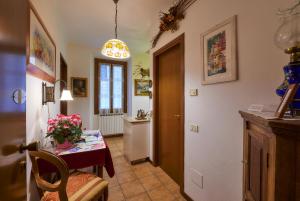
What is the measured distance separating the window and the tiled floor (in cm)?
229

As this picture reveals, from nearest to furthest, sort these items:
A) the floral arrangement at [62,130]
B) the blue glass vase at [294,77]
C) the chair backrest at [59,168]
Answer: the blue glass vase at [294,77] → the chair backrest at [59,168] → the floral arrangement at [62,130]

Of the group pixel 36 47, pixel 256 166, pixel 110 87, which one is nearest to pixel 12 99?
pixel 36 47

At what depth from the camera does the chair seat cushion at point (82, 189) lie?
123cm

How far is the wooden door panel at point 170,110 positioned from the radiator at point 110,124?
7.98 ft

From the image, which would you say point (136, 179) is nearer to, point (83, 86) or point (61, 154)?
point (61, 154)

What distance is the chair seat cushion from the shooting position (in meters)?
1.23

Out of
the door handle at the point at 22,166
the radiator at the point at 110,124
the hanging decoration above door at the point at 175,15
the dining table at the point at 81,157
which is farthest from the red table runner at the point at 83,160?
the radiator at the point at 110,124

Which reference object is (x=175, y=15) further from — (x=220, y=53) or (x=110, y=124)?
(x=110, y=124)

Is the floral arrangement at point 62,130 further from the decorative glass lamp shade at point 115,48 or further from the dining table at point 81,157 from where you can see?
the decorative glass lamp shade at point 115,48

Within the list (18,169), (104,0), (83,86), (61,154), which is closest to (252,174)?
(18,169)

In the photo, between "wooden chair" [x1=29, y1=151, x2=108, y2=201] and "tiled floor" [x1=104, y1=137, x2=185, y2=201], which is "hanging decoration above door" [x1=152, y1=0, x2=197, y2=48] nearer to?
"wooden chair" [x1=29, y1=151, x2=108, y2=201]

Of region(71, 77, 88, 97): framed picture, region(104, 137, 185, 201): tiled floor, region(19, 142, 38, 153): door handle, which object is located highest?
region(71, 77, 88, 97): framed picture

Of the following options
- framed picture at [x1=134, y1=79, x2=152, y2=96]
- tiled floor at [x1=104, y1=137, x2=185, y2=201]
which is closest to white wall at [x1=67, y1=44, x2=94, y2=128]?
framed picture at [x1=134, y1=79, x2=152, y2=96]

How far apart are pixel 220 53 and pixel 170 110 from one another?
1.30 meters
